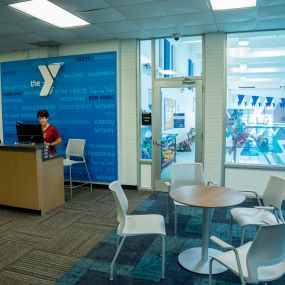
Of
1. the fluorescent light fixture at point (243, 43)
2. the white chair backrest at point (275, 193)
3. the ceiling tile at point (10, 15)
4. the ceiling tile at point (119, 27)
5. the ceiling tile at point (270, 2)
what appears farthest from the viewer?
the fluorescent light fixture at point (243, 43)

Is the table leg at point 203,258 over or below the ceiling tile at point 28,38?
below

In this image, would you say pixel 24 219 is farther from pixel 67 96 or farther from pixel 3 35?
pixel 3 35

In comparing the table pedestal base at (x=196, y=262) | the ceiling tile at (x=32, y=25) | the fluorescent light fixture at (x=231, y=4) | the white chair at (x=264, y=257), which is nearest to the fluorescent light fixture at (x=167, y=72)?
the fluorescent light fixture at (x=231, y=4)

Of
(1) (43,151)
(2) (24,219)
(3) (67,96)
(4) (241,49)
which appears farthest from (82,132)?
(4) (241,49)

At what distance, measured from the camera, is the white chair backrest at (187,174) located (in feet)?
11.8

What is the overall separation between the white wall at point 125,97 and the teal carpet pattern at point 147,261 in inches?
72.0

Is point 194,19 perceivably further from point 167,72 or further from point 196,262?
point 196,262

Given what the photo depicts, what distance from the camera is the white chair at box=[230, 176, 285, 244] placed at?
2777 mm

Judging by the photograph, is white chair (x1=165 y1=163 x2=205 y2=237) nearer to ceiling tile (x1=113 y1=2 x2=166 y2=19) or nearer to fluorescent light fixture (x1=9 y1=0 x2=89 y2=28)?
ceiling tile (x1=113 y1=2 x2=166 y2=19)

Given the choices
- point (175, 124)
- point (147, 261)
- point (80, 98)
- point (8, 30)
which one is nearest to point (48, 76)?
point (80, 98)

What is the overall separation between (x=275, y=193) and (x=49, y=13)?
11.8ft

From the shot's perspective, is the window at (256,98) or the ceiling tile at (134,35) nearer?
the window at (256,98)

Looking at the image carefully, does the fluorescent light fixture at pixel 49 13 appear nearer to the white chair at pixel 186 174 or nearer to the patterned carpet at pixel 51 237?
the white chair at pixel 186 174

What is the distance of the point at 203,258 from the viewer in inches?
111
